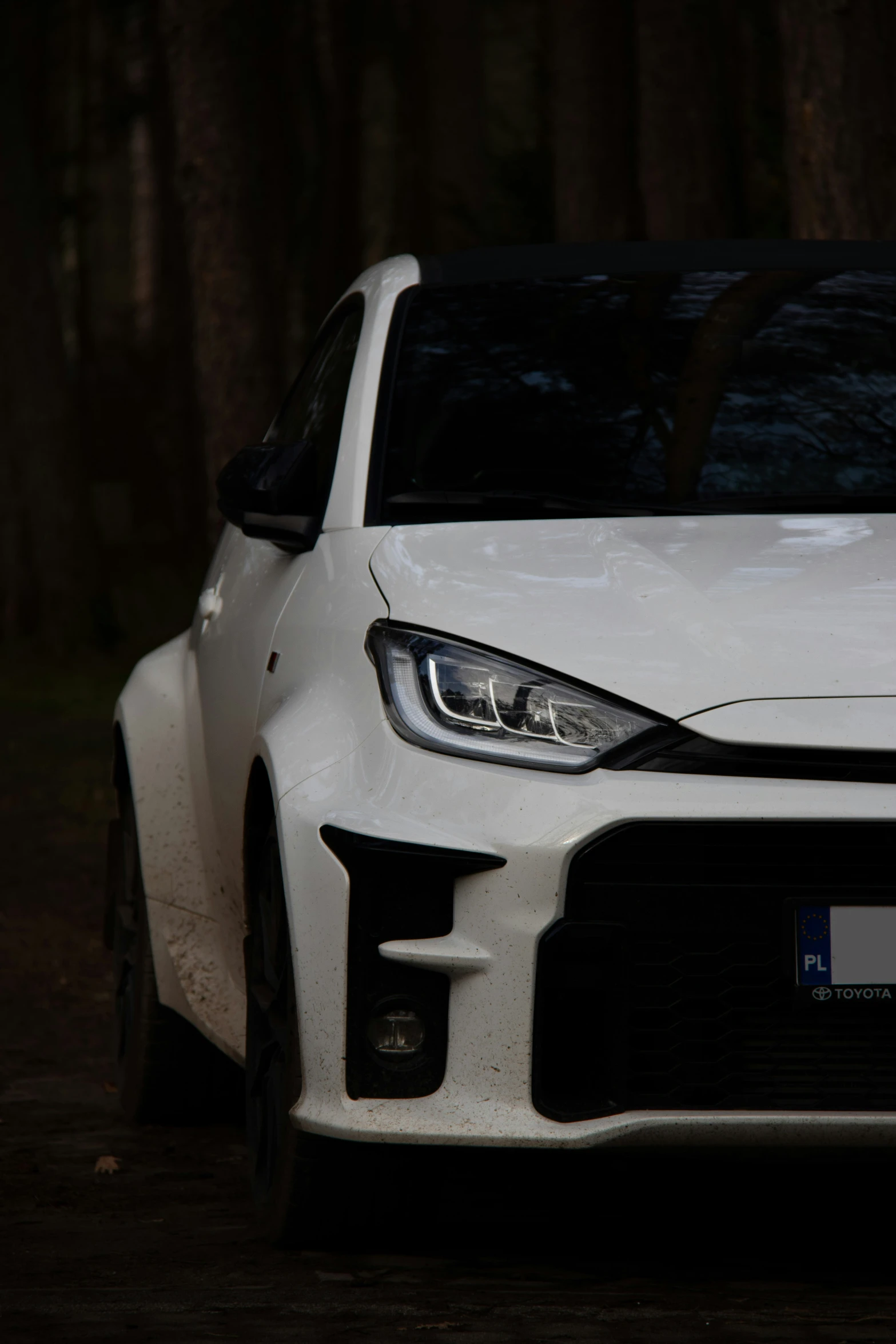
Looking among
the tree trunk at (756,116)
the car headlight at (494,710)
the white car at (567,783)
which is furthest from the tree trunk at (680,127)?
the car headlight at (494,710)

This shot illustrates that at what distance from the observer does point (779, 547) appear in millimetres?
3965

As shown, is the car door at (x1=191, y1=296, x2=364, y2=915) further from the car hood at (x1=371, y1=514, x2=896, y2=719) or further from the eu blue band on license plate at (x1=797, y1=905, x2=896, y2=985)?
the eu blue band on license plate at (x1=797, y1=905, x2=896, y2=985)

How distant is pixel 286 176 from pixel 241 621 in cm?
1911

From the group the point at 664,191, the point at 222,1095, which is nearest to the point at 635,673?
the point at 222,1095

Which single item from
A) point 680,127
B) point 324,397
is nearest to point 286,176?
point 680,127

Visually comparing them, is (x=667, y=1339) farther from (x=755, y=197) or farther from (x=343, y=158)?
(x=343, y=158)

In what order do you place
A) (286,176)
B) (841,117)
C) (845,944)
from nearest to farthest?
(845,944) → (841,117) → (286,176)

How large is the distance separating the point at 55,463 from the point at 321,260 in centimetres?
659

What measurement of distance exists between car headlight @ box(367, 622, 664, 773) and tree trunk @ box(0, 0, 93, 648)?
16.8 metres

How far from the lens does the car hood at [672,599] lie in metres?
3.58

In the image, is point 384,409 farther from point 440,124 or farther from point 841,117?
point 440,124

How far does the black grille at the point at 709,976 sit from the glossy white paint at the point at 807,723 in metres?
0.13

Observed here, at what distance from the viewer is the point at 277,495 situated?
4.47 m

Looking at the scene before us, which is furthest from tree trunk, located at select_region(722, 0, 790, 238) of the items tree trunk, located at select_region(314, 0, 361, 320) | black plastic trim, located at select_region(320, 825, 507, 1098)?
black plastic trim, located at select_region(320, 825, 507, 1098)
